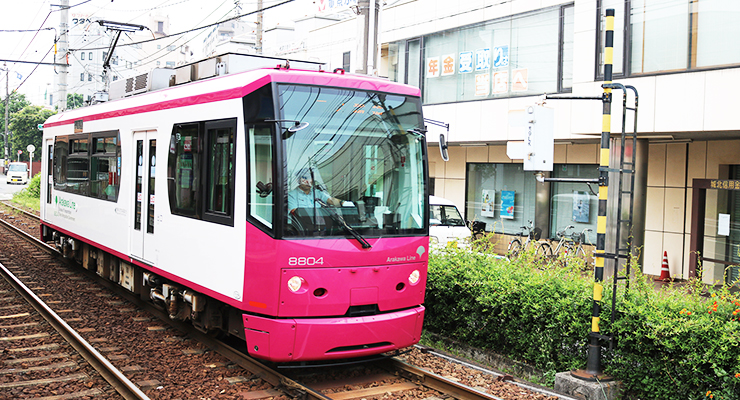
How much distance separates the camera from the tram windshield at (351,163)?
20.3 feet

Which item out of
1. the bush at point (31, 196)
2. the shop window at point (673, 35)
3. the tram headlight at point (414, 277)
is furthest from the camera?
the bush at point (31, 196)

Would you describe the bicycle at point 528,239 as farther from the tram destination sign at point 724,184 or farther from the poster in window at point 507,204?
the tram destination sign at point 724,184

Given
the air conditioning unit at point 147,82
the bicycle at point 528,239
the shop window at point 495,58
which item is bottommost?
the bicycle at point 528,239

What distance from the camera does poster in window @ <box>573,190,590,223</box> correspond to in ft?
59.1

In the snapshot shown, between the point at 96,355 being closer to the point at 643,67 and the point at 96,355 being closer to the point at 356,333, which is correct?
the point at 356,333

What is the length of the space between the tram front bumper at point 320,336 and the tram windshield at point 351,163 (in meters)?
0.82

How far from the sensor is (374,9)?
1221cm

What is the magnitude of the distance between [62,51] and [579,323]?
21396mm

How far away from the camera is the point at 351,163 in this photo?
652cm

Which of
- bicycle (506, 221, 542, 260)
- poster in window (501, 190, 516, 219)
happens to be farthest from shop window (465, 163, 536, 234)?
bicycle (506, 221, 542, 260)

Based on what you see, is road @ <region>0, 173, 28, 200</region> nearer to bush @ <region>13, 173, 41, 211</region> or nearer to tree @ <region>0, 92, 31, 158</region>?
bush @ <region>13, 173, 41, 211</region>

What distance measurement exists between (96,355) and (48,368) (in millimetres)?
549

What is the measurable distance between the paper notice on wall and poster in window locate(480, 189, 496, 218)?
25.6ft

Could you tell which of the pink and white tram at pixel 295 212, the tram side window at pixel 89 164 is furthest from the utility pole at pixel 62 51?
the pink and white tram at pixel 295 212
